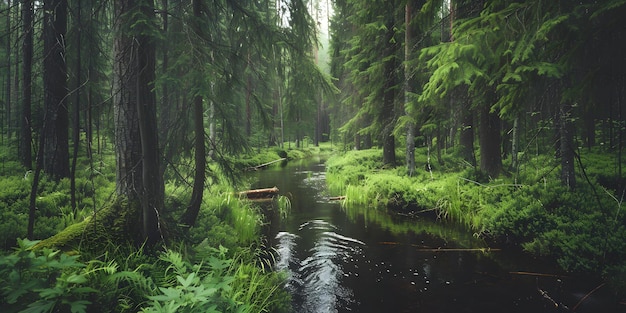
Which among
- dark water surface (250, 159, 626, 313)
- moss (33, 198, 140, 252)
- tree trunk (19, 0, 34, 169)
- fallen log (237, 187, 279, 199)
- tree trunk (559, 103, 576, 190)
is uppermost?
tree trunk (19, 0, 34, 169)

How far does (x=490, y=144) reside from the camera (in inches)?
365

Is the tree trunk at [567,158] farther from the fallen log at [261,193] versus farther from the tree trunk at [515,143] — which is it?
the fallen log at [261,193]

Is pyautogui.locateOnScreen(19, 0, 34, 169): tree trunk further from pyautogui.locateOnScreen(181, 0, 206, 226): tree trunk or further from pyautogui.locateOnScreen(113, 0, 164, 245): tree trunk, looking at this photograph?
pyautogui.locateOnScreen(181, 0, 206, 226): tree trunk

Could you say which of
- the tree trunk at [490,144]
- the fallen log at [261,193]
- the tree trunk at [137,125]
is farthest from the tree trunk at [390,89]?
the tree trunk at [137,125]

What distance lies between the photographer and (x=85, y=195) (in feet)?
23.4

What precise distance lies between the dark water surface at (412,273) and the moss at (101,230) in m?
2.58

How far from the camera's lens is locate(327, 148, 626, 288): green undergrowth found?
5.18 meters

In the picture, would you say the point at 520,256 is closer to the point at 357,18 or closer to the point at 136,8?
the point at 136,8

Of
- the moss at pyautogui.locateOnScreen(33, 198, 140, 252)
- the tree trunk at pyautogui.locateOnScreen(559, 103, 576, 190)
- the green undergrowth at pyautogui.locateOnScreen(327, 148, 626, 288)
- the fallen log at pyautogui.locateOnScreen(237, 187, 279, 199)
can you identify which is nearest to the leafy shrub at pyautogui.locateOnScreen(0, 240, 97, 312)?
the moss at pyautogui.locateOnScreen(33, 198, 140, 252)

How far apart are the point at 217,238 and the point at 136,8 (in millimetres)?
3751

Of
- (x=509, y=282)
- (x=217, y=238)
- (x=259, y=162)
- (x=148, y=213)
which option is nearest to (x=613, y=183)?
(x=509, y=282)

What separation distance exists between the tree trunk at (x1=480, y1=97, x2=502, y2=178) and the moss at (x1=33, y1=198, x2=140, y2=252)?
8.79m

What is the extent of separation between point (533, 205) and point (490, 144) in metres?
3.32

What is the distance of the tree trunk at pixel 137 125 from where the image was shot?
4.21 metres
